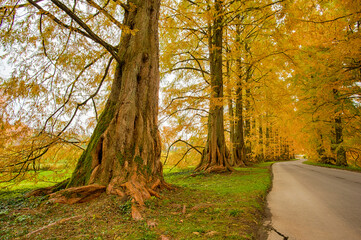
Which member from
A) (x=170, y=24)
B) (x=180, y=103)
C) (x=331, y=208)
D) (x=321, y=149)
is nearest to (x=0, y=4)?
(x=180, y=103)

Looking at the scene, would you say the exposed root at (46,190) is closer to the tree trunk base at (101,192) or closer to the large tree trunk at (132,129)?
the large tree trunk at (132,129)

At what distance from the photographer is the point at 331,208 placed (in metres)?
3.40

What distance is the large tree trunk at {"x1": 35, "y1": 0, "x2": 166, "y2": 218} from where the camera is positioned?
3297mm

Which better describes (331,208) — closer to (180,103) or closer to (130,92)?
(130,92)

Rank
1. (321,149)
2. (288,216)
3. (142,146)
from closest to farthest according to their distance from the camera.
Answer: (288,216) < (142,146) < (321,149)

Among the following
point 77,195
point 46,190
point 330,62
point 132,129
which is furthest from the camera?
point 330,62

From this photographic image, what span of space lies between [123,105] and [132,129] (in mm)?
522

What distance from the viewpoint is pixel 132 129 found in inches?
145

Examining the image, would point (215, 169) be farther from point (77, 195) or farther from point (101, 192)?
point (77, 195)

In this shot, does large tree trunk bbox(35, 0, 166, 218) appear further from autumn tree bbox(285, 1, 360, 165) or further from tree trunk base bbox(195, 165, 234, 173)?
autumn tree bbox(285, 1, 360, 165)

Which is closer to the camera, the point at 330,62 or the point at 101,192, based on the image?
the point at 101,192

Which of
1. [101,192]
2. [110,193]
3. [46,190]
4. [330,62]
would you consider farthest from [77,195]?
[330,62]

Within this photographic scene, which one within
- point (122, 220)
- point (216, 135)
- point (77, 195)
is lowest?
point (122, 220)

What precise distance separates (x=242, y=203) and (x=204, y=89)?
20.4 feet
